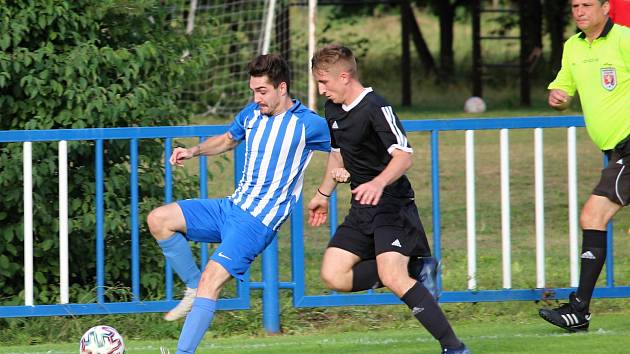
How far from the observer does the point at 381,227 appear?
6254 millimetres

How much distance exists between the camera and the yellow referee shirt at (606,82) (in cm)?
691

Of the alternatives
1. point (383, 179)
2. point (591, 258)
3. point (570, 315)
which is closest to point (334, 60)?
point (383, 179)

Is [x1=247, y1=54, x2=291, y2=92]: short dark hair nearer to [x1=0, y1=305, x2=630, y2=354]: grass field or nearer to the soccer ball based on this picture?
the soccer ball

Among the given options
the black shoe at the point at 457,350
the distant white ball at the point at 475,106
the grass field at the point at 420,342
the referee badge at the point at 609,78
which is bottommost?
the grass field at the point at 420,342

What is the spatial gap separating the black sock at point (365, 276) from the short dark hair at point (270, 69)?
1021 millimetres

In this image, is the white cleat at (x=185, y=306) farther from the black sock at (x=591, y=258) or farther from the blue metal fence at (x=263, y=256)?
the black sock at (x=591, y=258)

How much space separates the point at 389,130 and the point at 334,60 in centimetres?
45

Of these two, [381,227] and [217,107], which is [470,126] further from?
[217,107]

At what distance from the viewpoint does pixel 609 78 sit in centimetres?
694

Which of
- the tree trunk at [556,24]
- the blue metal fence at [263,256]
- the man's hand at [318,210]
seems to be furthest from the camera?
the tree trunk at [556,24]

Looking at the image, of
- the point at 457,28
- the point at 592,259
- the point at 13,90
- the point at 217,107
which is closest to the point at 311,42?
the point at 217,107

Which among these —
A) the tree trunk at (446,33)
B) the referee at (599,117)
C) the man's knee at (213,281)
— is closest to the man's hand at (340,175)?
the man's knee at (213,281)

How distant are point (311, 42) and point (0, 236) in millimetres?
9034

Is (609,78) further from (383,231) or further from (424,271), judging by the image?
(383,231)
